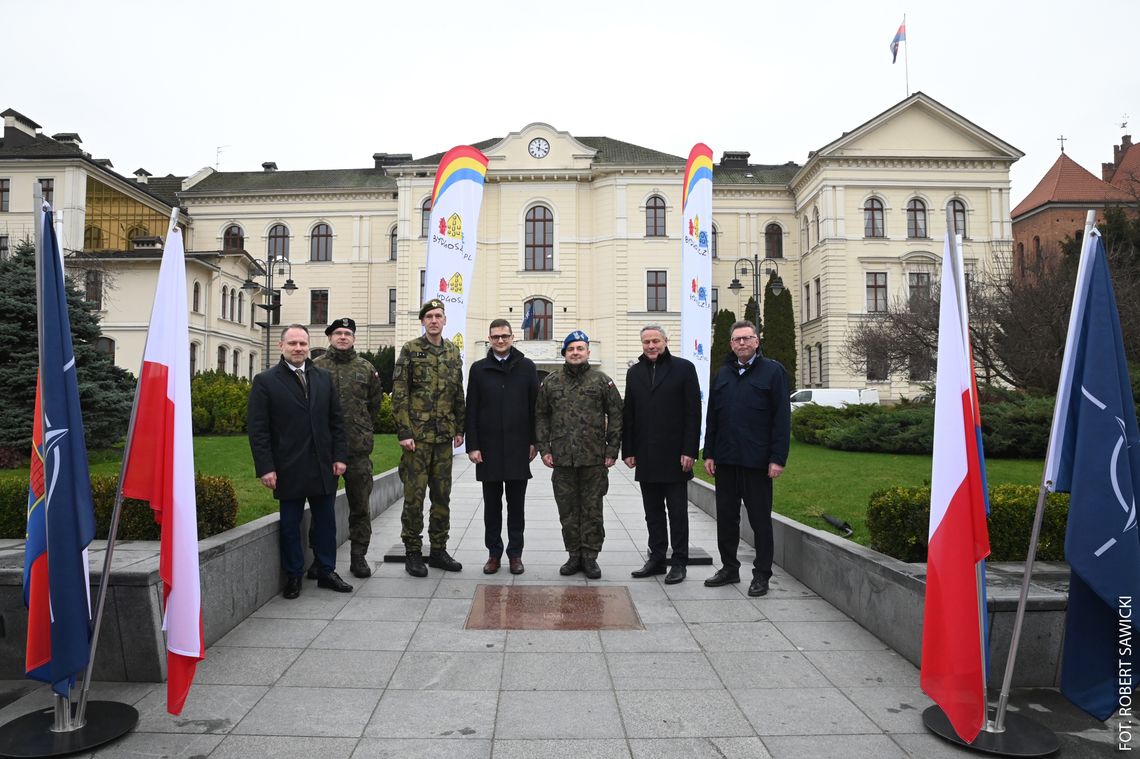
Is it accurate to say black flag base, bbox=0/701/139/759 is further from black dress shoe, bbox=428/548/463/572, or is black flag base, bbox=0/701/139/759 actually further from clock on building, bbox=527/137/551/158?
clock on building, bbox=527/137/551/158

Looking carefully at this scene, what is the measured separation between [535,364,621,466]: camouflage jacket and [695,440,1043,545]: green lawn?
102 inches

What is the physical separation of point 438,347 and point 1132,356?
62.8 ft

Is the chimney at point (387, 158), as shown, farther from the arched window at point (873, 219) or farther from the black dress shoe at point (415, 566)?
the black dress shoe at point (415, 566)

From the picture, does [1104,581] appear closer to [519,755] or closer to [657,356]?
[519,755]

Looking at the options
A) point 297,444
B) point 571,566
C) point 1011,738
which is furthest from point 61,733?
point 1011,738

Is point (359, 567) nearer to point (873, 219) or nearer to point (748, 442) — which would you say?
point (748, 442)

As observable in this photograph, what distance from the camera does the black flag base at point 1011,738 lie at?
336cm

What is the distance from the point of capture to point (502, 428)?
22.0 feet

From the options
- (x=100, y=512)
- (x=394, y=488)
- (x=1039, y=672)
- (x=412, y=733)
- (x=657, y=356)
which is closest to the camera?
(x=412, y=733)

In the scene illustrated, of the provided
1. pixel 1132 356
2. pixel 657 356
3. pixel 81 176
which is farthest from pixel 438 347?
pixel 81 176

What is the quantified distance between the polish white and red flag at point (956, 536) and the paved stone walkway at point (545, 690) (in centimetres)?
30

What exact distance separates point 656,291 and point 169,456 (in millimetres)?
40672

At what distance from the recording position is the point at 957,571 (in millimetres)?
3494

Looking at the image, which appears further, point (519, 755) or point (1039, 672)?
point (1039, 672)
